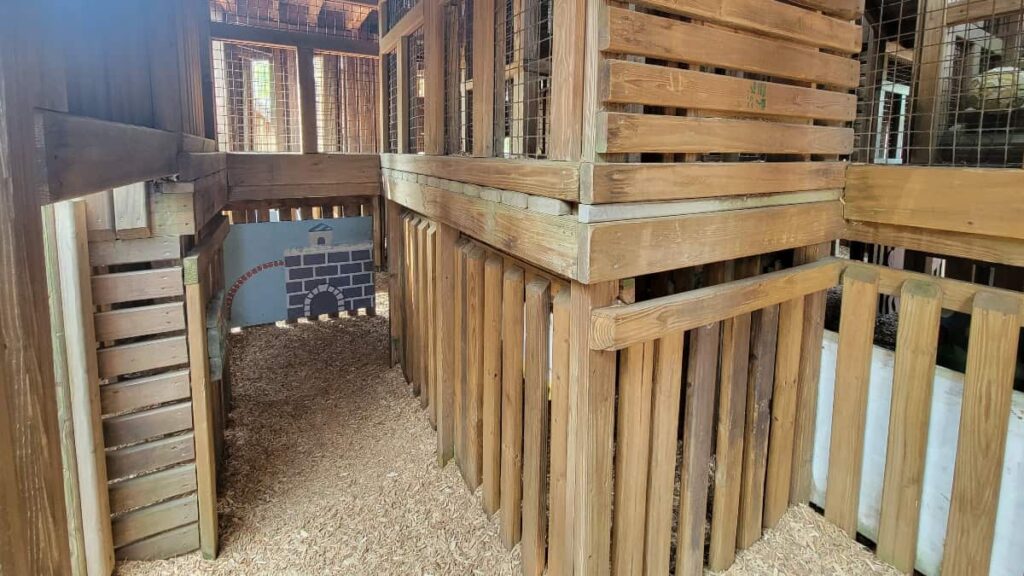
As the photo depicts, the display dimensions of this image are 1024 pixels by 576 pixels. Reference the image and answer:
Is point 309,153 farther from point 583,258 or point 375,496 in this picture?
point 583,258

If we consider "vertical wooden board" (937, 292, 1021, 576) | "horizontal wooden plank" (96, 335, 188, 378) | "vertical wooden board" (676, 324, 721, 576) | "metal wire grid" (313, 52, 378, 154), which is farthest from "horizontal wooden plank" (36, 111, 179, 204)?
"metal wire grid" (313, 52, 378, 154)

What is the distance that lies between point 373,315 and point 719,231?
5.32 meters

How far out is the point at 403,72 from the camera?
4.90 meters

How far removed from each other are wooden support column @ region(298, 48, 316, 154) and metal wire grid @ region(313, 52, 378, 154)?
496cm

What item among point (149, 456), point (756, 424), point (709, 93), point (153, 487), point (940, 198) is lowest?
point (153, 487)

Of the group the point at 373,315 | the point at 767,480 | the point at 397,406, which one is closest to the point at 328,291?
the point at 373,315

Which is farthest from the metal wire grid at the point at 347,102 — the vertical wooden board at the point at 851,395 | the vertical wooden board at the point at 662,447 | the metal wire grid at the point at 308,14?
the vertical wooden board at the point at 662,447

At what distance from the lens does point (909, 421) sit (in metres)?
2.88

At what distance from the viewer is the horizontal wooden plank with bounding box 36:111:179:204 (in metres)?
1.29

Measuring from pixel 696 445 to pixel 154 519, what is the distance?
2.61 m

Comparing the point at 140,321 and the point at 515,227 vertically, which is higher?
the point at 515,227

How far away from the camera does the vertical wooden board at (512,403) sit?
293 centimetres

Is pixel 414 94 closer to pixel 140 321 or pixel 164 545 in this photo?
pixel 140 321

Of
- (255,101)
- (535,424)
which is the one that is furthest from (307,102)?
(255,101)
